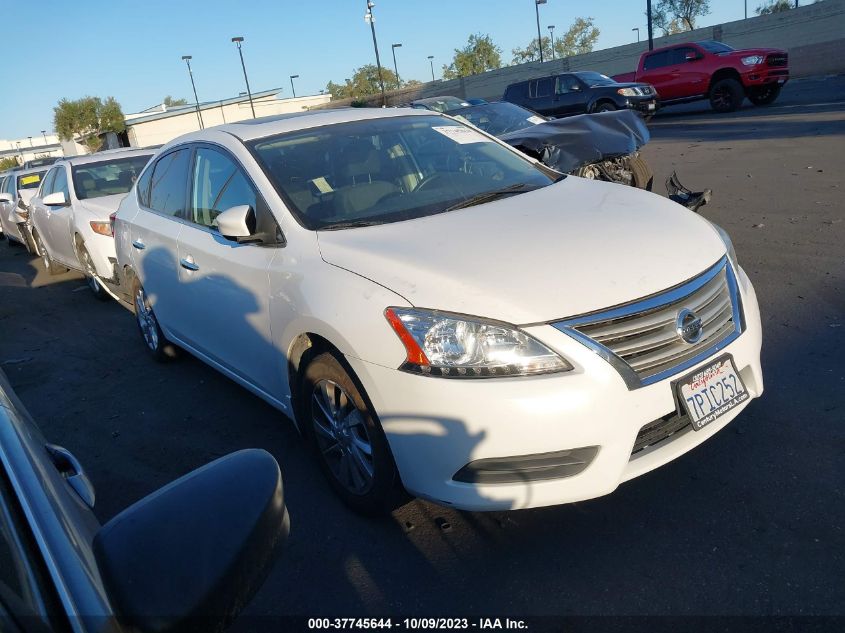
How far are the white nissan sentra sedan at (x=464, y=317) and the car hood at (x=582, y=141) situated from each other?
359 centimetres

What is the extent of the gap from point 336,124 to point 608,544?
8.92 feet

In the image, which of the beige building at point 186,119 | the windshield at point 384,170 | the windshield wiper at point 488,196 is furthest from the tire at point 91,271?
the beige building at point 186,119

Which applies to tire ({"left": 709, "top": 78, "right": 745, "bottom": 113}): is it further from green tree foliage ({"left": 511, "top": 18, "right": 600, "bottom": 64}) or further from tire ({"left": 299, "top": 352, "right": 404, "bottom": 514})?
green tree foliage ({"left": 511, "top": 18, "right": 600, "bottom": 64})

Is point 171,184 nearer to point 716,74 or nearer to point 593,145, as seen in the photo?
point 593,145

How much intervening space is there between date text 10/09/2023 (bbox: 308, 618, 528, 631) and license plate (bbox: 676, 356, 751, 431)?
980 mm

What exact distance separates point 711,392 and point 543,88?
19009mm

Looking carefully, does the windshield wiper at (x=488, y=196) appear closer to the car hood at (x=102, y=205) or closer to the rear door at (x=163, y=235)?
the rear door at (x=163, y=235)

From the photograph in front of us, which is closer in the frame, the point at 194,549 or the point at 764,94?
the point at 194,549

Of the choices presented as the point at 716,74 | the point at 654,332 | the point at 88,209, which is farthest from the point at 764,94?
the point at 654,332

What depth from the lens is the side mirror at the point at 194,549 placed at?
109 centimetres

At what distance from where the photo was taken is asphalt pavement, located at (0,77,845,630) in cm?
240

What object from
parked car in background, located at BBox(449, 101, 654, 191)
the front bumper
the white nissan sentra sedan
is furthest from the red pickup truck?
the front bumper

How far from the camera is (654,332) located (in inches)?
97.9

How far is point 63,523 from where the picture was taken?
1.25m
